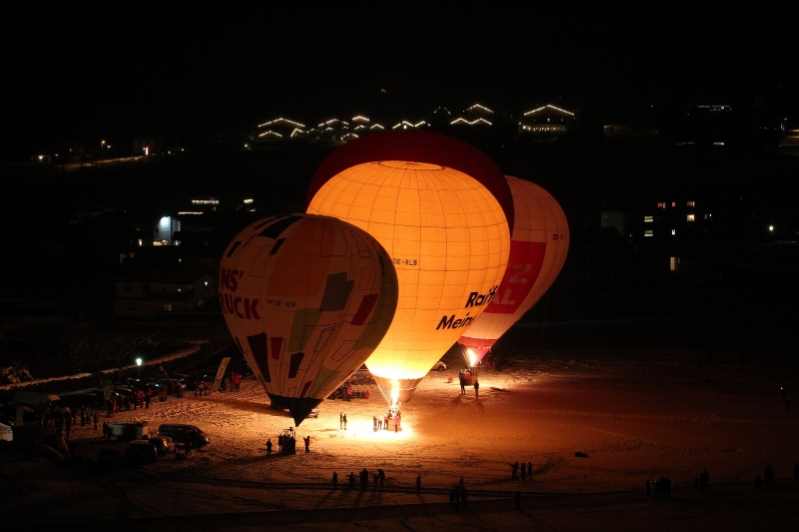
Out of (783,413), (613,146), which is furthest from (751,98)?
(783,413)

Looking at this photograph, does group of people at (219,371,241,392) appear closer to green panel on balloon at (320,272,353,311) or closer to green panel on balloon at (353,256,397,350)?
green panel on balloon at (353,256,397,350)

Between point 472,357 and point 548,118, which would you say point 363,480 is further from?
point 548,118

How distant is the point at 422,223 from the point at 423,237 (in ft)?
0.59

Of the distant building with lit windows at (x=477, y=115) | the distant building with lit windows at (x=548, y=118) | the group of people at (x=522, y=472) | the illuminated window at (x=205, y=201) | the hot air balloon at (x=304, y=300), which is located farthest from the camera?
the distant building with lit windows at (x=548, y=118)

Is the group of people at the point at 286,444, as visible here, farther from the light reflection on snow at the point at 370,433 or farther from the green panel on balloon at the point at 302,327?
the green panel on balloon at the point at 302,327

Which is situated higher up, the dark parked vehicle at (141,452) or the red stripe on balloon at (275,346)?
the red stripe on balloon at (275,346)

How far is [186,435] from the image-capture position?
1338 cm

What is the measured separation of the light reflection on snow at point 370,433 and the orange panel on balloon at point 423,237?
29.2 inches

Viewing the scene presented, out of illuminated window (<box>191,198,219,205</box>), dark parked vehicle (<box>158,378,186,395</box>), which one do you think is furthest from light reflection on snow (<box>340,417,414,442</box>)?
illuminated window (<box>191,198,219,205</box>)

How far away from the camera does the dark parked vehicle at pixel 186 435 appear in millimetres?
13344

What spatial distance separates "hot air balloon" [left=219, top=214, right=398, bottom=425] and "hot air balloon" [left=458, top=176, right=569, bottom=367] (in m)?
4.60

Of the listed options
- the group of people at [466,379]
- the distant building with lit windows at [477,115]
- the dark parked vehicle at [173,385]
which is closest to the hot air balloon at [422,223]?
the group of people at [466,379]

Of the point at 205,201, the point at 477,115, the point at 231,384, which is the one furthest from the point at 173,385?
the point at 477,115

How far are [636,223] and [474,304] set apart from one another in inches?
1562
